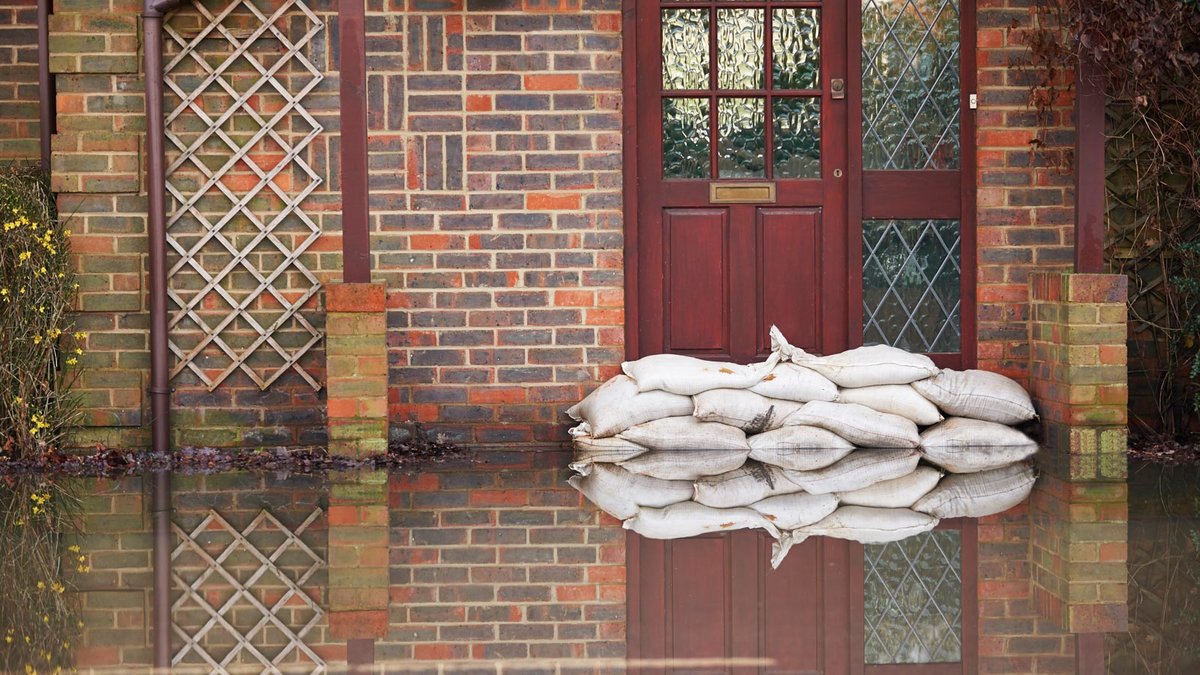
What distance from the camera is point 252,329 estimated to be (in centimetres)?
737

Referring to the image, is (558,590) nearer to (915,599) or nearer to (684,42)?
(915,599)

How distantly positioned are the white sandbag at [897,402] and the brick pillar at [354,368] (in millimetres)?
2148

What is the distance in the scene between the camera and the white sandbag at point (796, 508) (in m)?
5.39

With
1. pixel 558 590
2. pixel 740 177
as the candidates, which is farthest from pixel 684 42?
pixel 558 590

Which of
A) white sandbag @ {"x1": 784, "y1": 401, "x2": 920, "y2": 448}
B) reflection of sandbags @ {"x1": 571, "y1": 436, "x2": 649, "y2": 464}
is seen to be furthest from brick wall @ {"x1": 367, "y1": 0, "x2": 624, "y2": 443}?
white sandbag @ {"x1": 784, "y1": 401, "x2": 920, "y2": 448}

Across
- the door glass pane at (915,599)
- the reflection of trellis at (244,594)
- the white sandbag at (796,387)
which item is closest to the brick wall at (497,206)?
the white sandbag at (796,387)

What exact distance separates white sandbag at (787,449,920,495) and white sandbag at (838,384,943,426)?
0.18m

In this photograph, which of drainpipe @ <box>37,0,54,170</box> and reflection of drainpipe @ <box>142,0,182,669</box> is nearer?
reflection of drainpipe @ <box>142,0,182,669</box>

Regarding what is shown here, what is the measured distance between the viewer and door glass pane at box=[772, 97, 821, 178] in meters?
7.69

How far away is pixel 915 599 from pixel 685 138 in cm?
371

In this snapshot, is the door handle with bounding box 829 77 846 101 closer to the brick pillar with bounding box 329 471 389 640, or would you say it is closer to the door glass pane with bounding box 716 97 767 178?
the door glass pane with bounding box 716 97 767 178

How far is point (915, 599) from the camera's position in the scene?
4.42 m

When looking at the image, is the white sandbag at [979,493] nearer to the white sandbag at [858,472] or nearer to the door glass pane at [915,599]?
the white sandbag at [858,472]

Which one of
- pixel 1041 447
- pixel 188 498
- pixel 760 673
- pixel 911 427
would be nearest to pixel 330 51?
pixel 188 498
